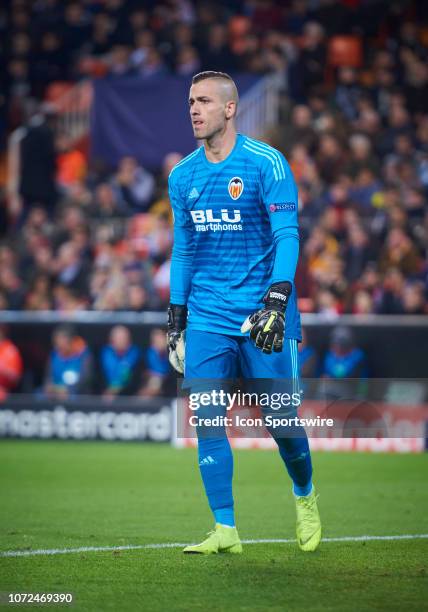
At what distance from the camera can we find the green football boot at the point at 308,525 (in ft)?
22.4

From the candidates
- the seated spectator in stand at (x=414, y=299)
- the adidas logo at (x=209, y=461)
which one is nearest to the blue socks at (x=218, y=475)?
the adidas logo at (x=209, y=461)

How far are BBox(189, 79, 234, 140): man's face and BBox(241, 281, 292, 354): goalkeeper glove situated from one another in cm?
97

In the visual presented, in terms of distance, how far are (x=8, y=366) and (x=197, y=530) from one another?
349 inches

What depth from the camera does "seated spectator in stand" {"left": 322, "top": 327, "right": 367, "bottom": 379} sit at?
14438 mm

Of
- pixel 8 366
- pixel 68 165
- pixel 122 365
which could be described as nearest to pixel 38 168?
pixel 68 165

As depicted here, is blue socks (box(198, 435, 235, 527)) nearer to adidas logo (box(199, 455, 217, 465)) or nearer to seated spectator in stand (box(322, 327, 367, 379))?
adidas logo (box(199, 455, 217, 465))

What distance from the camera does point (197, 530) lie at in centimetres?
783

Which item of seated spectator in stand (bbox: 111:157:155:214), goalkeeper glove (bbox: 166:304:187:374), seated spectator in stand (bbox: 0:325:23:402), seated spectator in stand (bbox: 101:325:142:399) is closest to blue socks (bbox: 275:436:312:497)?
goalkeeper glove (bbox: 166:304:187:374)

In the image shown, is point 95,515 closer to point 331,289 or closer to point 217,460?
point 217,460

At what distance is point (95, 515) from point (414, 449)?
6.22 meters

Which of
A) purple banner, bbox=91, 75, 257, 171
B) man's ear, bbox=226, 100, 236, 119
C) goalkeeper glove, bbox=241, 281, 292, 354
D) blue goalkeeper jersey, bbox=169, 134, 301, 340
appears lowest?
goalkeeper glove, bbox=241, 281, 292, 354

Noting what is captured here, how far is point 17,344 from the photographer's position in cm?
1642

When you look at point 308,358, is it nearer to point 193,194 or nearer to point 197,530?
point 197,530

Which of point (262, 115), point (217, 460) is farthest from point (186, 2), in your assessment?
point (217, 460)
